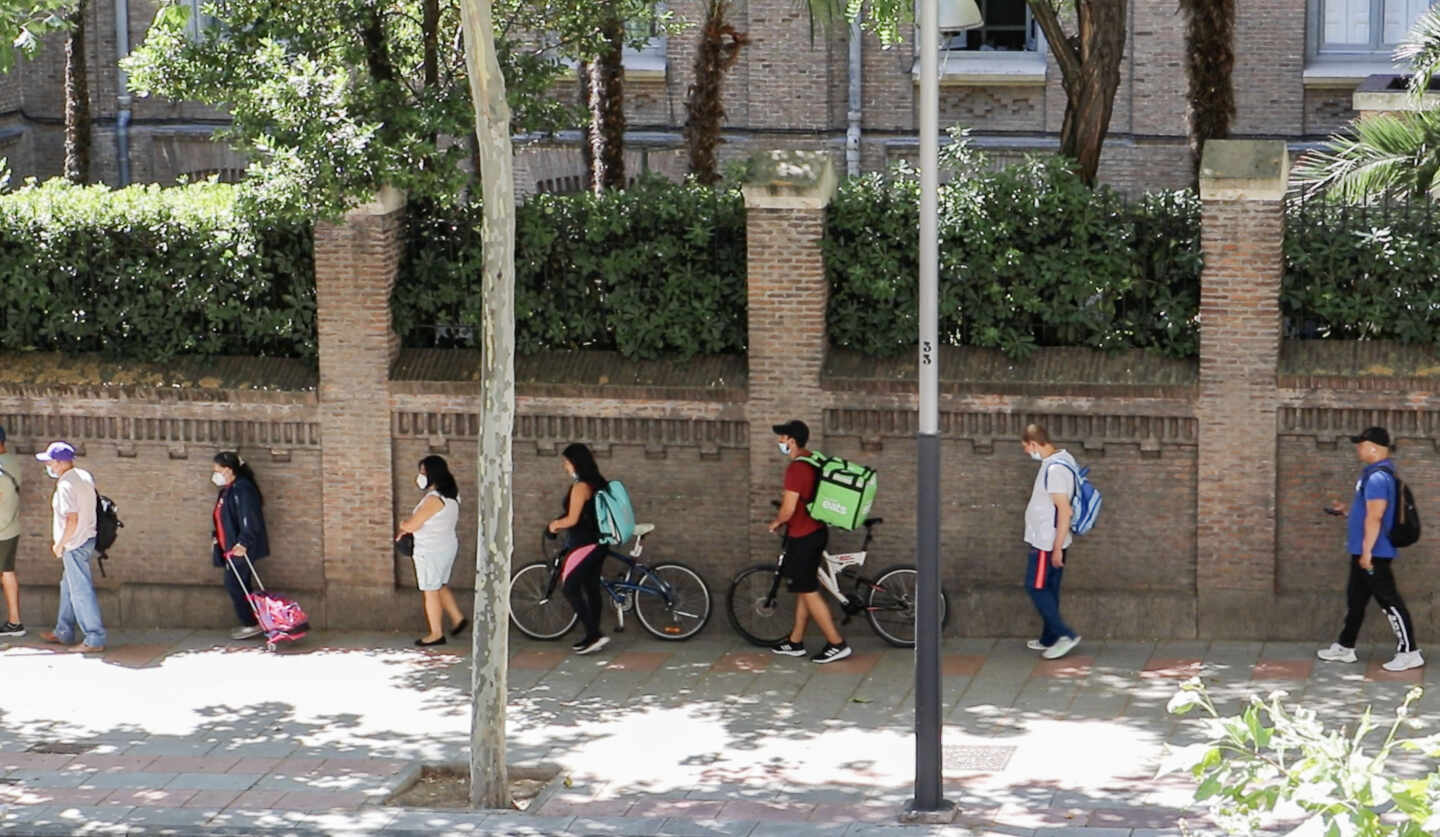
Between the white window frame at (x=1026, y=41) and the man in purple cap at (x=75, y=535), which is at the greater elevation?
the white window frame at (x=1026, y=41)

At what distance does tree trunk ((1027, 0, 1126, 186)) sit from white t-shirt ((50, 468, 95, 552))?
24.3ft

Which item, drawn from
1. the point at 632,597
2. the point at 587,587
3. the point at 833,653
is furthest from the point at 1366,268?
the point at 587,587

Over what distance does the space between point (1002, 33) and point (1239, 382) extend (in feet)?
38.4

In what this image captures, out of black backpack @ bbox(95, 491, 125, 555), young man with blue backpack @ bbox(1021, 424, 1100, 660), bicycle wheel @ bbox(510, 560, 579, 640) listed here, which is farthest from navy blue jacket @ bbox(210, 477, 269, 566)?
young man with blue backpack @ bbox(1021, 424, 1100, 660)

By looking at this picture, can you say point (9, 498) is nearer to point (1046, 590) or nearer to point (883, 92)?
point (1046, 590)

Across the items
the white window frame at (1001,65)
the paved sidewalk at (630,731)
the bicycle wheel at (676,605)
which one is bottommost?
the paved sidewalk at (630,731)

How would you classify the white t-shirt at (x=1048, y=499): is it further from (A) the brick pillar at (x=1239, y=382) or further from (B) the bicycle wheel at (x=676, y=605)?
(B) the bicycle wheel at (x=676, y=605)

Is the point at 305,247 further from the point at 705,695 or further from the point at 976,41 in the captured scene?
the point at 976,41

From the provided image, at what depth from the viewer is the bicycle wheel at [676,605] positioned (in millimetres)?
15680

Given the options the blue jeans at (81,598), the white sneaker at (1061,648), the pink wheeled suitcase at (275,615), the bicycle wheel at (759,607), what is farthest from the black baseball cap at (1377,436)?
the blue jeans at (81,598)

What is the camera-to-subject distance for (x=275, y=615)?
15.9 meters

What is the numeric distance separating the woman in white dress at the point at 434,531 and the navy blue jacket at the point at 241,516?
1.10m

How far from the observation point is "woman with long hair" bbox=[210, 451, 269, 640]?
16.0 metres

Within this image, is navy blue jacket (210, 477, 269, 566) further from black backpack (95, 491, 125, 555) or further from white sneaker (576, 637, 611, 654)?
white sneaker (576, 637, 611, 654)
